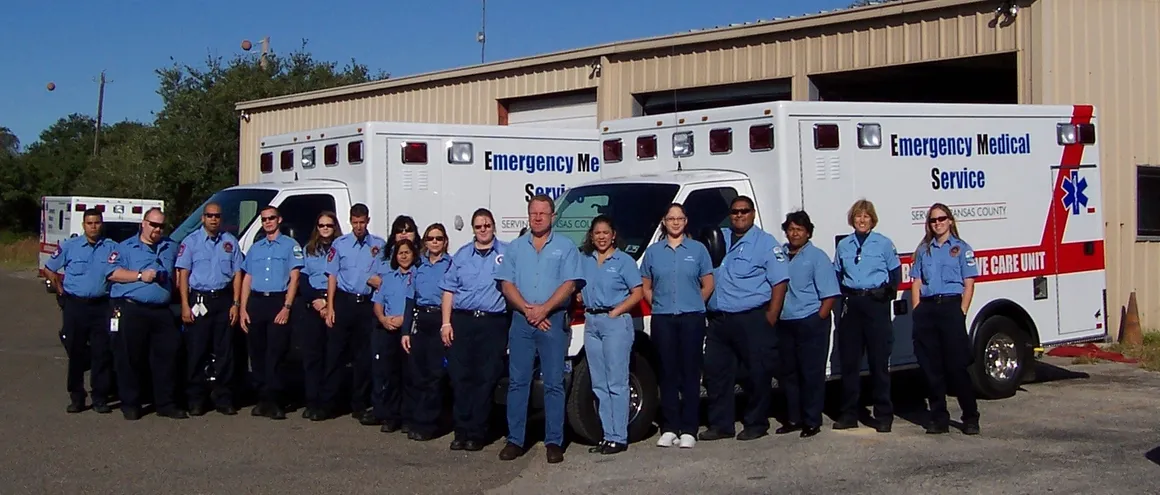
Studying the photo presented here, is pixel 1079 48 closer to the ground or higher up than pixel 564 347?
higher up

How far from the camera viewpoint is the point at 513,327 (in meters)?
8.55

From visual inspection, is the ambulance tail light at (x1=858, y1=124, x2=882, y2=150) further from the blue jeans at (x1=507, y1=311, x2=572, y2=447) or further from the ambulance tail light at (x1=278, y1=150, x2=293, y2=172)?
the ambulance tail light at (x1=278, y1=150, x2=293, y2=172)

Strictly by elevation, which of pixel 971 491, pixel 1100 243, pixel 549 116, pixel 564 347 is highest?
pixel 549 116

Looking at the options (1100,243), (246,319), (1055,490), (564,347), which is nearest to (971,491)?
(1055,490)

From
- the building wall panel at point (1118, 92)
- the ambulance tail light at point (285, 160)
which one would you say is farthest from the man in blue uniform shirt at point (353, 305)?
the building wall panel at point (1118, 92)

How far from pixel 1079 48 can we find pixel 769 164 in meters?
6.78

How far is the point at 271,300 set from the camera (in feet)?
34.5

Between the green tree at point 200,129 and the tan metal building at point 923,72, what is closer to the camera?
the tan metal building at point 923,72

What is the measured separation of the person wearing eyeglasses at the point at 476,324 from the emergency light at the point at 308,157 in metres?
3.84

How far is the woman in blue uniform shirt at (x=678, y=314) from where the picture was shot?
8.78 meters

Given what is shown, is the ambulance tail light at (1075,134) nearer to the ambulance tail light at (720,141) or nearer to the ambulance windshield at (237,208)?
the ambulance tail light at (720,141)

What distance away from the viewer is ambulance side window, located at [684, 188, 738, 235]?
31.5 ft

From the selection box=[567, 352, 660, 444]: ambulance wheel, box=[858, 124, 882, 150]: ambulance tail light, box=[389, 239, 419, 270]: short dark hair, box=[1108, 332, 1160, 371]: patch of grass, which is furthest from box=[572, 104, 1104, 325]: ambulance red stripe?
box=[389, 239, 419, 270]: short dark hair

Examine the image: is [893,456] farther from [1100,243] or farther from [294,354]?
[294,354]
